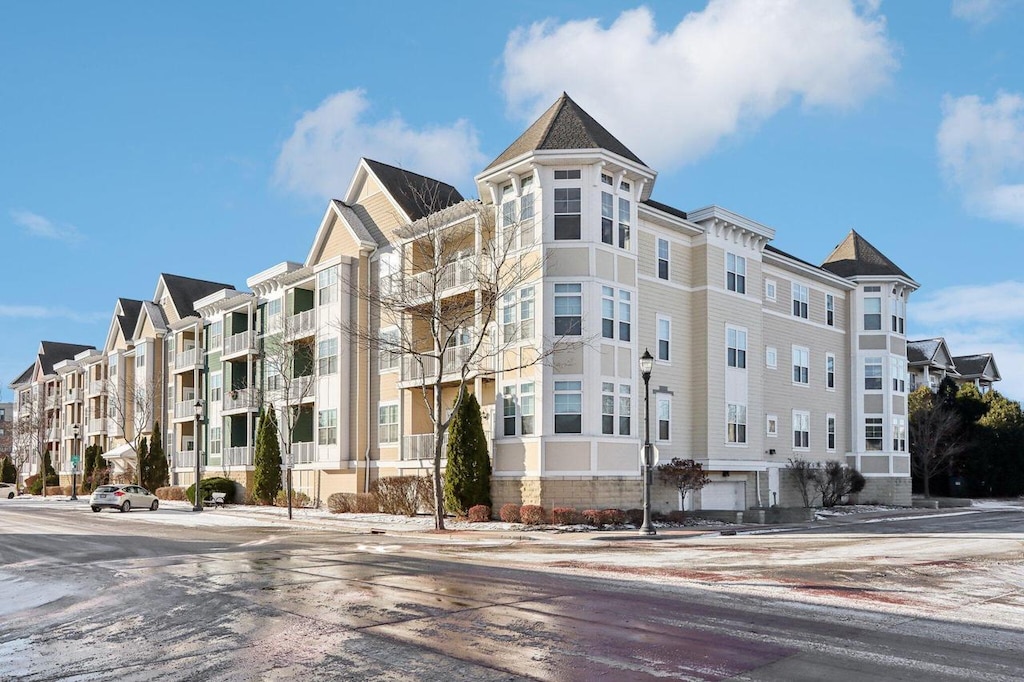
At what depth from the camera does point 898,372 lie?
153 ft

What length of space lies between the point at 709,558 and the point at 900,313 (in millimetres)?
33223

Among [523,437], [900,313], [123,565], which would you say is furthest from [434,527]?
[900,313]

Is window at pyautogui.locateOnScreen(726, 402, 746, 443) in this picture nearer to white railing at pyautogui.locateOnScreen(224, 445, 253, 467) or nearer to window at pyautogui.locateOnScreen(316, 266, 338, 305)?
window at pyautogui.locateOnScreen(316, 266, 338, 305)

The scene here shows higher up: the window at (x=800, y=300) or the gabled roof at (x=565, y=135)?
the gabled roof at (x=565, y=135)

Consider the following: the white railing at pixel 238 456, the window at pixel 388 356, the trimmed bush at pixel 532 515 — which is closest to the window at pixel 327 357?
the window at pixel 388 356

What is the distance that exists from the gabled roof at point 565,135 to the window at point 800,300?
1418 centimetres

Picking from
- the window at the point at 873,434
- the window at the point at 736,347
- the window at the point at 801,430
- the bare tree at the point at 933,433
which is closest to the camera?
the window at the point at 736,347

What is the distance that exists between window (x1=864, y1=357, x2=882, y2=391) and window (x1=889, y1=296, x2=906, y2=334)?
2.14 m

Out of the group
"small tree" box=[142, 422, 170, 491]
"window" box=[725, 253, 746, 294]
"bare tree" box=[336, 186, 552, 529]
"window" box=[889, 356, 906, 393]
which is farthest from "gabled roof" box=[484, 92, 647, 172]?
"small tree" box=[142, 422, 170, 491]

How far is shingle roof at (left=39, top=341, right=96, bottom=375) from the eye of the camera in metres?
91.6

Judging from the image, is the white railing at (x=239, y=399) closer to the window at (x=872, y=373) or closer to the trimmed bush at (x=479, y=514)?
the trimmed bush at (x=479, y=514)

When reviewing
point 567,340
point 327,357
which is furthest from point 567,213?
point 327,357

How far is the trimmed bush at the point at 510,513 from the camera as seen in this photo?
30420 millimetres

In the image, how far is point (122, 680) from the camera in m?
8.58
